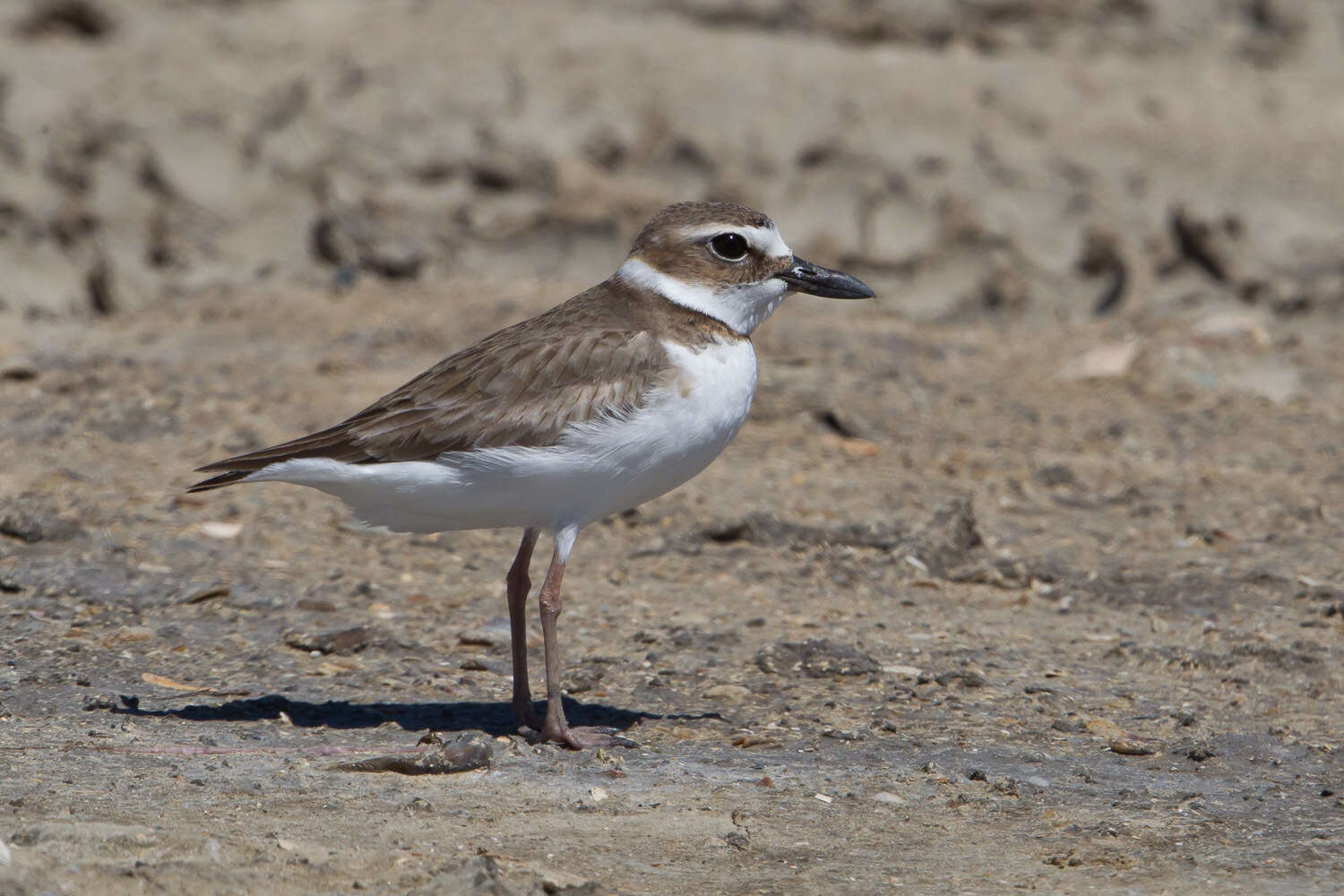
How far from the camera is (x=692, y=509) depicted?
796 centimetres

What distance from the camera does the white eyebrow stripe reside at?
19.0ft

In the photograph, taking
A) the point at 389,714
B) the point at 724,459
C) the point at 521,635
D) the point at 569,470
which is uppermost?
the point at 569,470

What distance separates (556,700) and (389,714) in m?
0.70

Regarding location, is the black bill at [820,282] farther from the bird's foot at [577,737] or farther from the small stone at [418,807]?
the small stone at [418,807]

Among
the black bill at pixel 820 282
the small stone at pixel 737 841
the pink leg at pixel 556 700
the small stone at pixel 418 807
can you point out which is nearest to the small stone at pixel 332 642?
the pink leg at pixel 556 700

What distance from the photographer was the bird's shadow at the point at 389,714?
18.3ft

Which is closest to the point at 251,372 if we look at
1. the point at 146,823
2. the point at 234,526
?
the point at 234,526

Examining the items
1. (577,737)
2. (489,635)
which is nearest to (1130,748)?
(577,737)

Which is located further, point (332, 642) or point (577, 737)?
point (332, 642)

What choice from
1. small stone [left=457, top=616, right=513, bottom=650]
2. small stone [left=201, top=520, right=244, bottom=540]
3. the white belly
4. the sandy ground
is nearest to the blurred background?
the sandy ground

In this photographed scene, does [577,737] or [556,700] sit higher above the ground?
[556,700]

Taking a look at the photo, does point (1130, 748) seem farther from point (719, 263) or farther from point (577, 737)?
point (719, 263)

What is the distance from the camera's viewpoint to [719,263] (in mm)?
5816

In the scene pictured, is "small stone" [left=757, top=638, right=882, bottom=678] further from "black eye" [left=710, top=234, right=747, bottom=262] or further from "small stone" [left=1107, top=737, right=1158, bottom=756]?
"black eye" [left=710, top=234, right=747, bottom=262]
